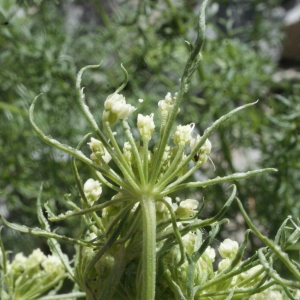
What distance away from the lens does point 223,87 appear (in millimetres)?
1380

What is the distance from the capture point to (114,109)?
0.39 m

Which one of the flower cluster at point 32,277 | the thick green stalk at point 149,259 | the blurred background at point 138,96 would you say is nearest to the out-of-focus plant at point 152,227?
the thick green stalk at point 149,259

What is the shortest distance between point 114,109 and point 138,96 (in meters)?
0.97

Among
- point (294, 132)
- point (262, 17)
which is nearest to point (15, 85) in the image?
point (294, 132)

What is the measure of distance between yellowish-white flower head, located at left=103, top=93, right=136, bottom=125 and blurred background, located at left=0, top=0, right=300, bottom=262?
0.76 m

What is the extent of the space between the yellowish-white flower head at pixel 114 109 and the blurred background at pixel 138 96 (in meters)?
0.76

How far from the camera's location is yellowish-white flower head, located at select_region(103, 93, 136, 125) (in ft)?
1.27

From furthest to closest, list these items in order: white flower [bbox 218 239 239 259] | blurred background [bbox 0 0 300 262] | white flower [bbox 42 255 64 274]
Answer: blurred background [bbox 0 0 300 262], white flower [bbox 42 255 64 274], white flower [bbox 218 239 239 259]

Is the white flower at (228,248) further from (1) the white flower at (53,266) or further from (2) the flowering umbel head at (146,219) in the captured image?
(1) the white flower at (53,266)

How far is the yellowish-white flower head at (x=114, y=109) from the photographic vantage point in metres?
0.39

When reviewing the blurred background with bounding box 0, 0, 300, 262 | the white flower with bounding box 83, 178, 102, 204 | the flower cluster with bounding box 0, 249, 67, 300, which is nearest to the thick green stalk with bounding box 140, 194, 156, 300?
the white flower with bounding box 83, 178, 102, 204

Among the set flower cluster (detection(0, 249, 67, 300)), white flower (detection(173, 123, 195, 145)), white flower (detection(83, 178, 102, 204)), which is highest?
white flower (detection(173, 123, 195, 145))

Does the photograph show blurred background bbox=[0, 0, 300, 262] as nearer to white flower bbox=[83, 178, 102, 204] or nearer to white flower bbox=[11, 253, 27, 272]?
white flower bbox=[11, 253, 27, 272]

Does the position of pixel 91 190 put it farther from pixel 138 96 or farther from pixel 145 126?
pixel 138 96
